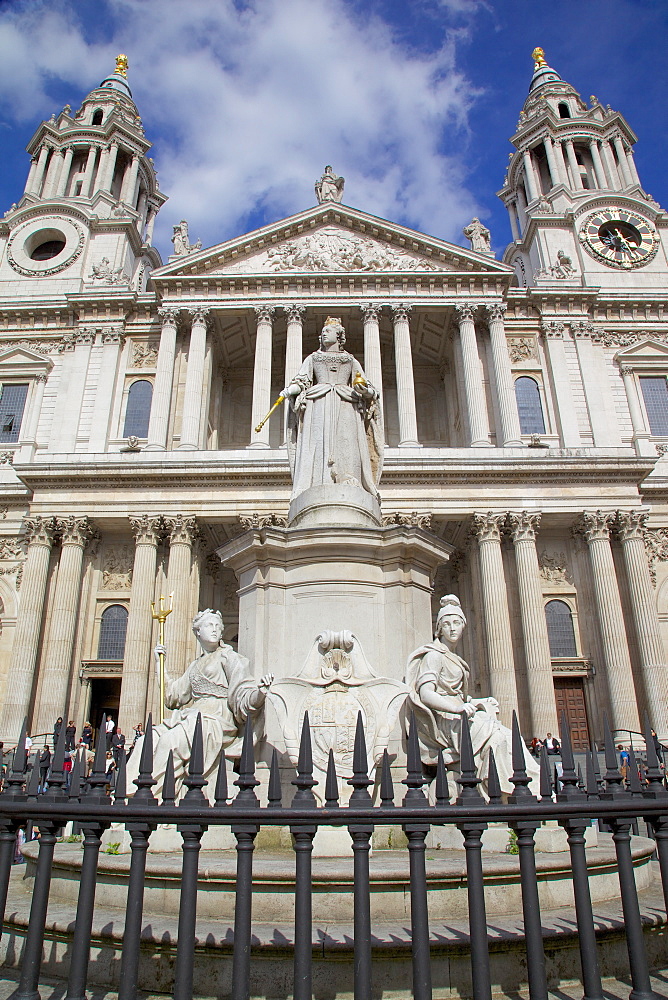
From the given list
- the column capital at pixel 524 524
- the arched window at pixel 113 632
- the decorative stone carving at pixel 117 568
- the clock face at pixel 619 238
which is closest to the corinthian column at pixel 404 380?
the column capital at pixel 524 524

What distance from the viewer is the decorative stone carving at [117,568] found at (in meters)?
26.3

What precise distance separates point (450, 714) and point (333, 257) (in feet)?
93.1

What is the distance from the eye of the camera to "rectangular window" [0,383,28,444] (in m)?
31.4

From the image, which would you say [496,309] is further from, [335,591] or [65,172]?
[65,172]

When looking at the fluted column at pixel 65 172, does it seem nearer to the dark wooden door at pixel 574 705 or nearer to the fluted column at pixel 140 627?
the fluted column at pixel 140 627

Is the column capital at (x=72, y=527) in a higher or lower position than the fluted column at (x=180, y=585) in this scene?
higher

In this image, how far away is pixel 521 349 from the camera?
31.2 metres

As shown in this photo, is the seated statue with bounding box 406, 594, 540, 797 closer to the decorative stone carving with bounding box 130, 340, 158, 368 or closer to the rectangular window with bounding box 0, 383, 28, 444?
the decorative stone carving with bounding box 130, 340, 158, 368

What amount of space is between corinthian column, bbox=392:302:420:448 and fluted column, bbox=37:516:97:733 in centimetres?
1258

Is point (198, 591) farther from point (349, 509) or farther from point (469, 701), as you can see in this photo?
point (469, 701)

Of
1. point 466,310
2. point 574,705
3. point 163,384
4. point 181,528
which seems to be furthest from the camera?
point 466,310

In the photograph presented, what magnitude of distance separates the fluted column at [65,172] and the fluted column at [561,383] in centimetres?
2814

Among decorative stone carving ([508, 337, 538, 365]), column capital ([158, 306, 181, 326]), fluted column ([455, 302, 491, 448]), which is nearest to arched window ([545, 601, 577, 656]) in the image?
fluted column ([455, 302, 491, 448])

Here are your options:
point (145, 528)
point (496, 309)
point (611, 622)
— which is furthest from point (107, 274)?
point (611, 622)
